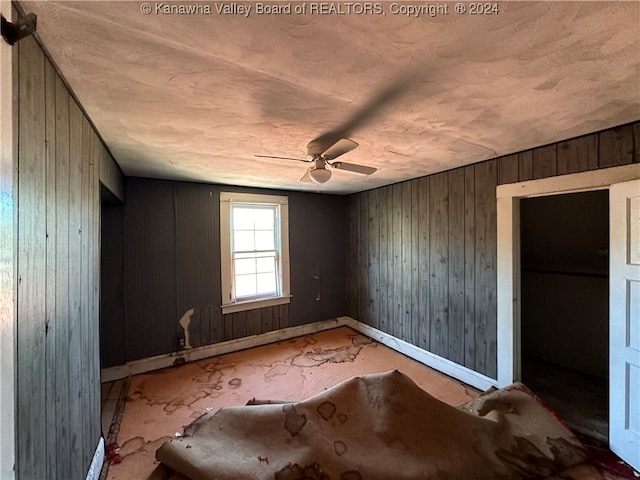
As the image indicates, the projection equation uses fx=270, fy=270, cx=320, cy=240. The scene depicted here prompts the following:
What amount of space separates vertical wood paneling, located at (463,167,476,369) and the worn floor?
44 cm

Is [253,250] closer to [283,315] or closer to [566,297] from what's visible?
[283,315]

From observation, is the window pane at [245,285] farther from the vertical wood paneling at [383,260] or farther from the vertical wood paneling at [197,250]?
the vertical wood paneling at [383,260]

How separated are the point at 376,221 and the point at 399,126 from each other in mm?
2504

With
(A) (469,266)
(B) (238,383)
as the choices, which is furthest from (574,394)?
(B) (238,383)

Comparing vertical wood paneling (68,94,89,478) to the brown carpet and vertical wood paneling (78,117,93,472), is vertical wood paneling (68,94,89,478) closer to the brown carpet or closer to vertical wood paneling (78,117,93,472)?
vertical wood paneling (78,117,93,472)

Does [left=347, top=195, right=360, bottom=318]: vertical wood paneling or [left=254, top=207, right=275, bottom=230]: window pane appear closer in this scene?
[left=254, top=207, right=275, bottom=230]: window pane

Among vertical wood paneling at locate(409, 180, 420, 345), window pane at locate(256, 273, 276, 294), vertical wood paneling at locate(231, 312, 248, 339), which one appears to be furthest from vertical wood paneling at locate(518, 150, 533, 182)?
vertical wood paneling at locate(231, 312, 248, 339)

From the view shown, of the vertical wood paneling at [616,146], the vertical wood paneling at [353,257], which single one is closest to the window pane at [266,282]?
the vertical wood paneling at [353,257]

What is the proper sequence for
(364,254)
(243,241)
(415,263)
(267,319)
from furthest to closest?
(364,254)
(267,319)
(243,241)
(415,263)

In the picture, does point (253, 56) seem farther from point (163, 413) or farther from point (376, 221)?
point (376, 221)

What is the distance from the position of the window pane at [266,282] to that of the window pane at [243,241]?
0.48 meters

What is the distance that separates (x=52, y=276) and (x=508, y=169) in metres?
3.54

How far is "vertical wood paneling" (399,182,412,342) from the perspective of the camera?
150 inches

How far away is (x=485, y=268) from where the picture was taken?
291 cm
